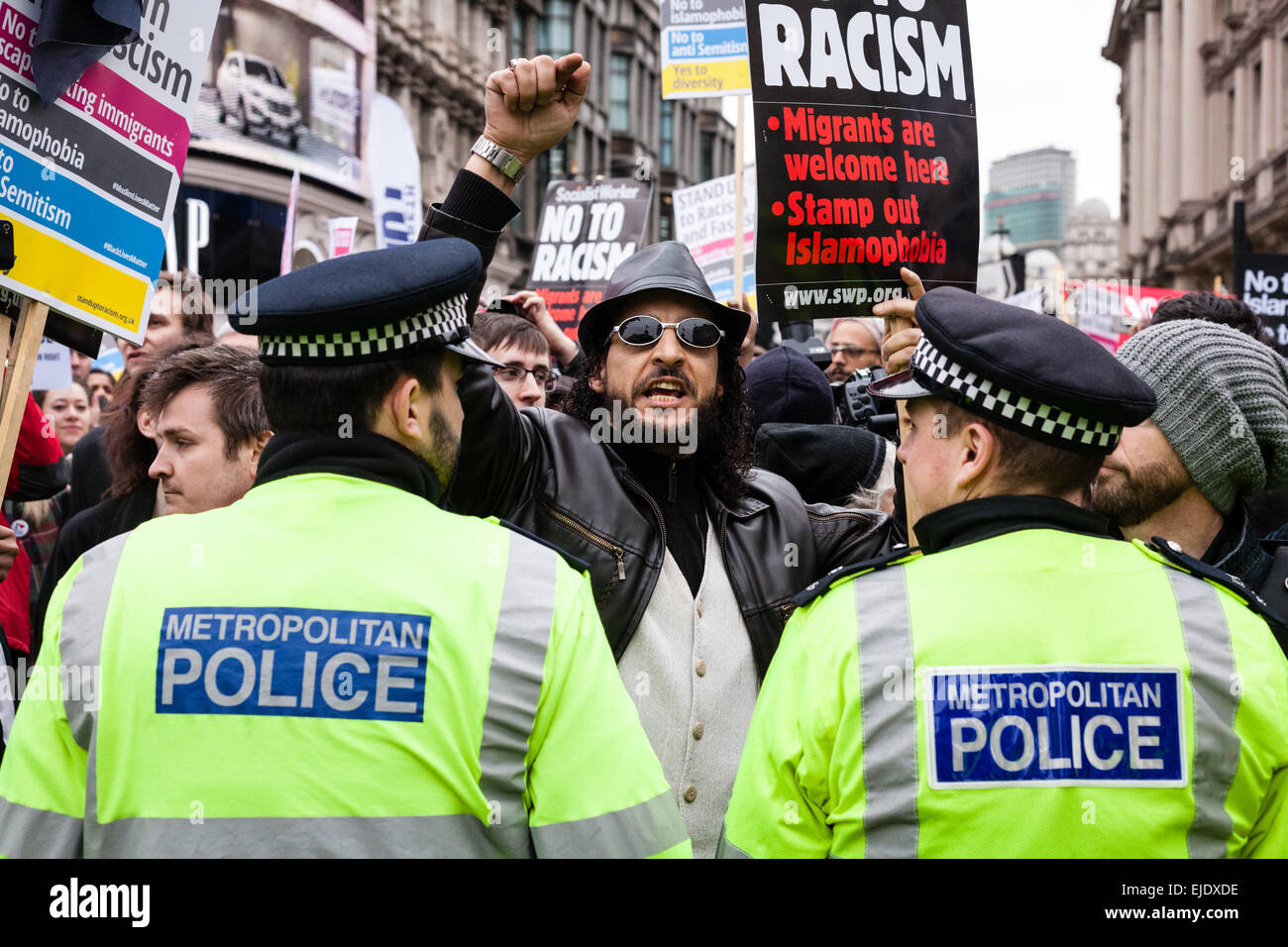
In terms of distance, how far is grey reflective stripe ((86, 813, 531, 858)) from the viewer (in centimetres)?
183


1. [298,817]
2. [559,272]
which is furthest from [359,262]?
[559,272]

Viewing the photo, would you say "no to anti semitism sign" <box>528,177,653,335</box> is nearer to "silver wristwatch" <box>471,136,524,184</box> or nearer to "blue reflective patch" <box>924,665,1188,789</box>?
"silver wristwatch" <box>471,136,524,184</box>

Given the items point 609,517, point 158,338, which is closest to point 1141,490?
point 609,517

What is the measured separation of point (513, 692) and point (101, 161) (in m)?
2.25

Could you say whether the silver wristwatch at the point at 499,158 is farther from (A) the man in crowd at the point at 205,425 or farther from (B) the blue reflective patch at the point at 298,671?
(B) the blue reflective patch at the point at 298,671

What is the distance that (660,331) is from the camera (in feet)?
10.6

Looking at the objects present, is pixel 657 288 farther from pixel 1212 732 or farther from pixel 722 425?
pixel 1212 732

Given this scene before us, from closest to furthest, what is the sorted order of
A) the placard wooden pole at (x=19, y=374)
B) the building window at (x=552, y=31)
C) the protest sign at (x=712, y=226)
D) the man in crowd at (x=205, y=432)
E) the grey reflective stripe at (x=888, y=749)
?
the grey reflective stripe at (x=888, y=749) → the placard wooden pole at (x=19, y=374) → the man in crowd at (x=205, y=432) → the protest sign at (x=712, y=226) → the building window at (x=552, y=31)

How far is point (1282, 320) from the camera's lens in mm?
9039

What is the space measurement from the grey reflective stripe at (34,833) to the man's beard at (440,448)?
0.74m

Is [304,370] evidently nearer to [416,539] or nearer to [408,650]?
[416,539]

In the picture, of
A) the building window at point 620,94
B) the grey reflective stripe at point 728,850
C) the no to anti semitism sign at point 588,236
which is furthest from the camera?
the building window at point 620,94

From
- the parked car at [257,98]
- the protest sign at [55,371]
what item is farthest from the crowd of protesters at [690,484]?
the parked car at [257,98]

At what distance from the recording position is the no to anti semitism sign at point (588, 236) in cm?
970
